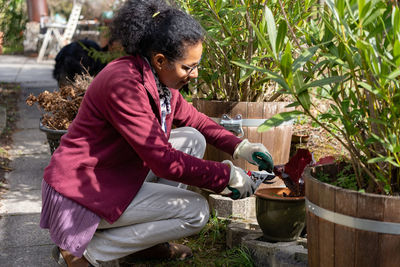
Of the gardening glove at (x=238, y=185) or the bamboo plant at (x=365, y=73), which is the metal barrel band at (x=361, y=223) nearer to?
the bamboo plant at (x=365, y=73)

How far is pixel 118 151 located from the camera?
2.38 m

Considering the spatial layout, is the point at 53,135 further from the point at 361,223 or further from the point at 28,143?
the point at 361,223

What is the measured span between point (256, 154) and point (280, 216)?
34 cm

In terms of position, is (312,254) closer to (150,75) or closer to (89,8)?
(150,75)

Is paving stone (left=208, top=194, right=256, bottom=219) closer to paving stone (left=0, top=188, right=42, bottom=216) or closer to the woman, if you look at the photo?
the woman

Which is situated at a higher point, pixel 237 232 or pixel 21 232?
pixel 237 232

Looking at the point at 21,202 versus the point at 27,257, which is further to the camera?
the point at 21,202

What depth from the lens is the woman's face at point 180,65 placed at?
2.35 metres

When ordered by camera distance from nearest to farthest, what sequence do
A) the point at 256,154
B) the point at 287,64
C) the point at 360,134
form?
the point at 287,64, the point at 360,134, the point at 256,154

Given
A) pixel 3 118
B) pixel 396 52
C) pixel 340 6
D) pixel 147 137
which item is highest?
pixel 340 6

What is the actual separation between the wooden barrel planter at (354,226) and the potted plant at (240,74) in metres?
1.19

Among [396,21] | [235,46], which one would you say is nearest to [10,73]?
[235,46]

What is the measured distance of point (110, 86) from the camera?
224 centimetres

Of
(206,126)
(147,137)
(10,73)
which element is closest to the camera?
(147,137)
